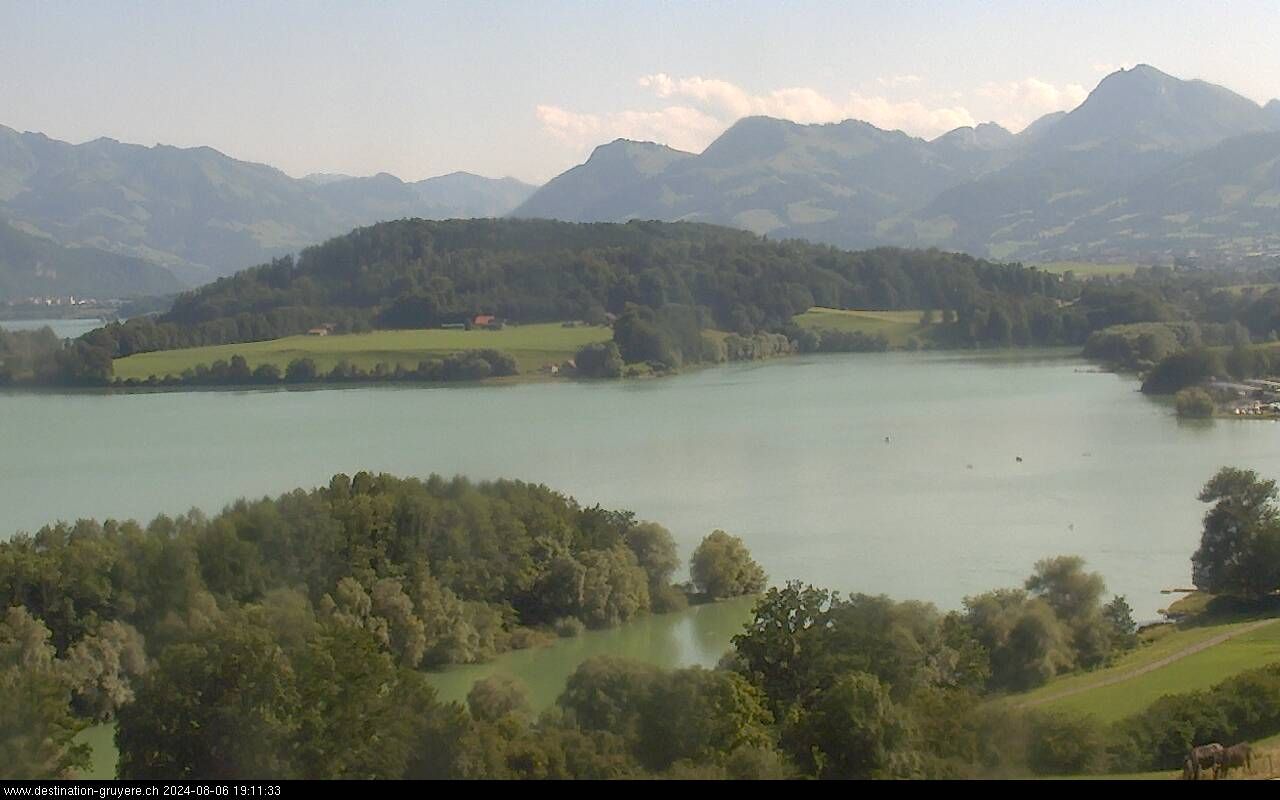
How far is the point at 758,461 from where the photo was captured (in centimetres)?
1283

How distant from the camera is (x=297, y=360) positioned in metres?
22.3

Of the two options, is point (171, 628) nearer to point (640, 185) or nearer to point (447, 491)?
point (447, 491)

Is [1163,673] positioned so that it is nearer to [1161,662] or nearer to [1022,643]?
[1161,662]

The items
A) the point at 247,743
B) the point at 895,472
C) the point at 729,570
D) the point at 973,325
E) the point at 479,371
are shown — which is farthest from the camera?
the point at 973,325

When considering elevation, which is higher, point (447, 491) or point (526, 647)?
point (447, 491)

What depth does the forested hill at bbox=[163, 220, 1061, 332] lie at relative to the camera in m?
27.7

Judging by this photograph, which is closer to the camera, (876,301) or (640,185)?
(876,301)

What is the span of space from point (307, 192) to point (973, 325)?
74882 millimetres

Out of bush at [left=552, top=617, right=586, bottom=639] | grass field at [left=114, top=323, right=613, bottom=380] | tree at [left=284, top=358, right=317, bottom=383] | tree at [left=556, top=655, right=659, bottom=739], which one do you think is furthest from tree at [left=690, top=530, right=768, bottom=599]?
tree at [left=284, top=358, right=317, bottom=383]

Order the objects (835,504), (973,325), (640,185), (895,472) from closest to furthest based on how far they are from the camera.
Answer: (835,504), (895,472), (973,325), (640,185)

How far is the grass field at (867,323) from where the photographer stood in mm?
27297

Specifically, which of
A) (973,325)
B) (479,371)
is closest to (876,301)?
(973,325)

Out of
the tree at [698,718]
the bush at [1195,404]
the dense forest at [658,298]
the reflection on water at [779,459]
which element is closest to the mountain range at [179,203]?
the dense forest at [658,298]

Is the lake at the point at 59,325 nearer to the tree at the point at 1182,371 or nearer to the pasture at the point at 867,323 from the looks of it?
the pasture at the point at 867,323
